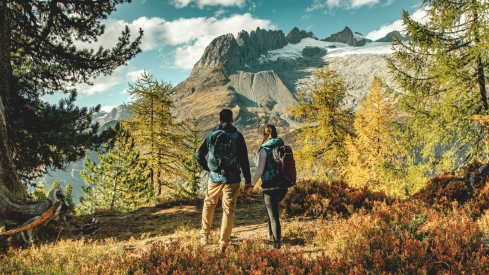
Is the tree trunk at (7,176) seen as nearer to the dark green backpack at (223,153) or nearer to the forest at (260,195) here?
the forest at (260,195)

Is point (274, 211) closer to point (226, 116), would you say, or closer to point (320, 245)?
point (320, 245)

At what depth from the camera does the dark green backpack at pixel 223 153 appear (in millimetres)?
3912

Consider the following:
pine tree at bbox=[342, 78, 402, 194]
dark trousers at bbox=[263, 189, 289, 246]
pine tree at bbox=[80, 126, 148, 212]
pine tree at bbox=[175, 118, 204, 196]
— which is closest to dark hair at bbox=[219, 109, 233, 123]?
dark trousers at bbox=[263, 189, 289, 246]

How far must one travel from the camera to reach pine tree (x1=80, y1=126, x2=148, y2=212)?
43.8ft

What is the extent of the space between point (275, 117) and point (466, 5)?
18176 centimetres

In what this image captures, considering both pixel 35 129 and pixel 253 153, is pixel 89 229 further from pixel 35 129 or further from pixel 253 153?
pixel 253 153

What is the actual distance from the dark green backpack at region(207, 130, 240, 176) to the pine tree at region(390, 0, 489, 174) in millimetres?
8142

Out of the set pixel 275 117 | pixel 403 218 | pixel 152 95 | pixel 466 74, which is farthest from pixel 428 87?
pixel 275 117

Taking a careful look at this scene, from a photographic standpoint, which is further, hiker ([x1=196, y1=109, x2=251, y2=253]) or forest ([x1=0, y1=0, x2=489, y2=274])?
hiker ([x1=196, y1=109, x2=251, y2=253])

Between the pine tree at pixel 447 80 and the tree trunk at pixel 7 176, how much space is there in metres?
12.2

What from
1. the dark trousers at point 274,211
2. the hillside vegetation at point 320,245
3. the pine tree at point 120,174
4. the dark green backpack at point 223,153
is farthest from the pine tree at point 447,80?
the pine tree at point 120,174

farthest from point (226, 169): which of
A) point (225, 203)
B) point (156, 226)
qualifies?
point (156, 226)

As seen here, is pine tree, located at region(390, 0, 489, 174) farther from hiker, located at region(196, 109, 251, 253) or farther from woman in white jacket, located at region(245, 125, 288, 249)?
hiker, located at region(196, 109, 251, 253)

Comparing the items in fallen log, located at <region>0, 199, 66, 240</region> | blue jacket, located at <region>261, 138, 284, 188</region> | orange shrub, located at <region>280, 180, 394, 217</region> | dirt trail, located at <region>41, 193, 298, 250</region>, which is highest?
blue jacket, located at <region>261, 138, 284, 188</region>
